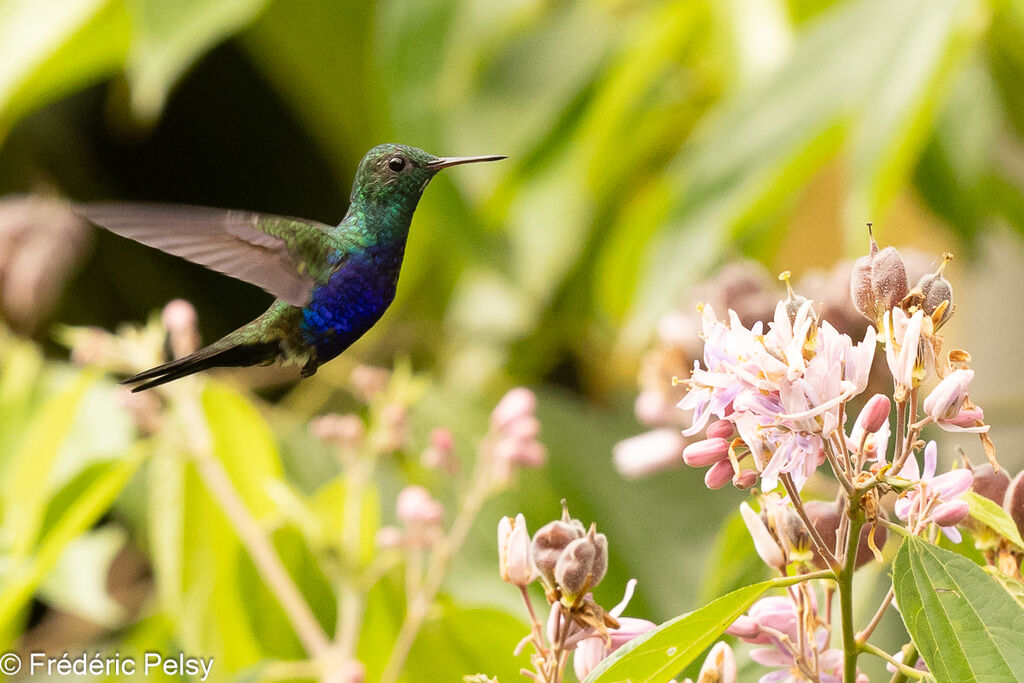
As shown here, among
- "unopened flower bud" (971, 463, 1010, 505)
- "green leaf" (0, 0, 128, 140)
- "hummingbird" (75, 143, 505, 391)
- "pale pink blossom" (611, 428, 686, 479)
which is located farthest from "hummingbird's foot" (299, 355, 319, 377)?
"green leaf" (0, 0, 128, 140)

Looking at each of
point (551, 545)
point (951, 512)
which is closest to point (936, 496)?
point (951, 512)

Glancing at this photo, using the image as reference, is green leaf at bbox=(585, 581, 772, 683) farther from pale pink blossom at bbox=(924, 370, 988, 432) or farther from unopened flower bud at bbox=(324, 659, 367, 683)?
unopened flower bud at bbox=(324, 659, 367, 683)

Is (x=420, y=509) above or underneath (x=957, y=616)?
above

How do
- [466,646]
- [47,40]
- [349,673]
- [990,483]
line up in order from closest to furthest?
[990,483] → [349,673] → [466,646] → [47,40]

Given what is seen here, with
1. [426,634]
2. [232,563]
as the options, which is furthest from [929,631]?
[232,563]

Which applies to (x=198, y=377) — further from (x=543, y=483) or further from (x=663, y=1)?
(x=663, y=1)

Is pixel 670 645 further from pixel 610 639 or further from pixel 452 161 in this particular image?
pixel 452 161
